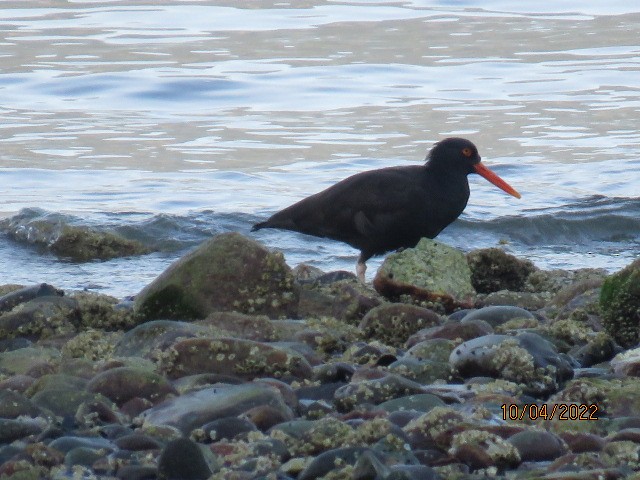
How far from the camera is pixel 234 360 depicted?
359cm

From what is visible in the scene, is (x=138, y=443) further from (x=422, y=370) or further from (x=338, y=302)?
(x=338, y=302)

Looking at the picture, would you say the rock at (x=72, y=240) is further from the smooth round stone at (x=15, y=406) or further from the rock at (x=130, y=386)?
the smooth round stone at (x=15, y=406)

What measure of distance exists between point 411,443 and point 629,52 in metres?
15.0

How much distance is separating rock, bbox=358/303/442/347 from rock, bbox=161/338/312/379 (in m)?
0.73

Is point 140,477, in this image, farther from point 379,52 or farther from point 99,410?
point 379,52

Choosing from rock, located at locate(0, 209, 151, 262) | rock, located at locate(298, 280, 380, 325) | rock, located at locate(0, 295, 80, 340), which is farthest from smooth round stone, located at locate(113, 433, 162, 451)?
rock, located at locate(0, 209, 151, 262)

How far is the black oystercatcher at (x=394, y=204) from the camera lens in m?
6.63

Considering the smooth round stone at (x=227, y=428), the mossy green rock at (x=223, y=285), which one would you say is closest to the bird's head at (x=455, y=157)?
the mossy green rock at (x=223, y=285)

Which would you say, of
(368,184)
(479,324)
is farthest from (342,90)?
(479,324)

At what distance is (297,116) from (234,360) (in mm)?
9925

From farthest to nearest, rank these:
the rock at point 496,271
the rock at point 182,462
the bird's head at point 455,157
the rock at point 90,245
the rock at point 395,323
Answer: the rock at point 90,245, the bird's head at point 455,157, the rock at point 496,271, the rock at point 395,323, the rock at point 182,462

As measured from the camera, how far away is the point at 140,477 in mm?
2695

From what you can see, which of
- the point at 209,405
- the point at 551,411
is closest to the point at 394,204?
the point at 551,411

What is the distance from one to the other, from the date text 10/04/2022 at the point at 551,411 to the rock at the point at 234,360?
2.27ft
